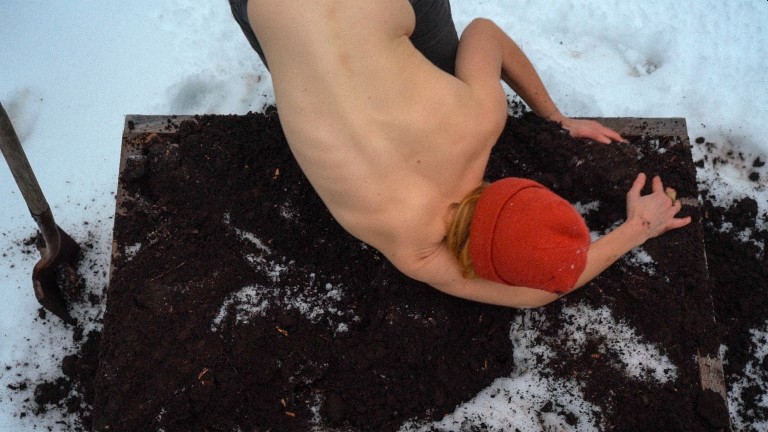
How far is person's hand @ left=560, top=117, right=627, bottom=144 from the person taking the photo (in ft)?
5.88

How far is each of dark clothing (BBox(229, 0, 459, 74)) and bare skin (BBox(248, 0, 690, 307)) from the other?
0.87 feet

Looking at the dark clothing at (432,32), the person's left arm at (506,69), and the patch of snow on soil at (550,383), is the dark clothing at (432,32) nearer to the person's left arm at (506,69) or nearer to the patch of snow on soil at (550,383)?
the person's left arm at (506,69)

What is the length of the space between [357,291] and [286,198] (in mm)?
367

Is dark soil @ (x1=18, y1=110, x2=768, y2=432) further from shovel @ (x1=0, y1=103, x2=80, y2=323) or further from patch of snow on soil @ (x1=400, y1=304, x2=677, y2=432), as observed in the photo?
shovel @ (x1=0, y1=103, x2=80, y2=323)

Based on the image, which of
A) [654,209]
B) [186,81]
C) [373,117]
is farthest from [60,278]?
[654,209]

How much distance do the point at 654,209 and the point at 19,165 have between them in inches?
71.4

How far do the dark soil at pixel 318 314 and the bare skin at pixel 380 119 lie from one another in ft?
1.31

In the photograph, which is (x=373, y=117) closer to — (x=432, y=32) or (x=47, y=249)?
(x=432, y=32)

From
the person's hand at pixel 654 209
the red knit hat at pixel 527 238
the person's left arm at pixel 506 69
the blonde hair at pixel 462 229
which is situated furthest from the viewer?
the person's hand at pixel 654 209

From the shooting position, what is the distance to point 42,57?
258 centimetres

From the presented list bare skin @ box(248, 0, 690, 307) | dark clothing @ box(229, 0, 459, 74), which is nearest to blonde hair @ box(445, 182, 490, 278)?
bare skin @ box(248, 0, 690, 307)

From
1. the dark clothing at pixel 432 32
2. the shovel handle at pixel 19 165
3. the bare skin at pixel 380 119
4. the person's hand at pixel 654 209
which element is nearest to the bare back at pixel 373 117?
the bare skin at pixel 380 119

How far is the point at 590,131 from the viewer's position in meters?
1.81

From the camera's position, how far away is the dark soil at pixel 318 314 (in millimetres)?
1719
